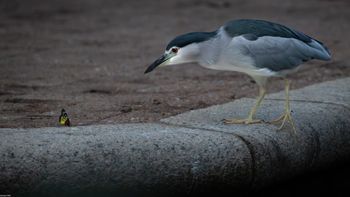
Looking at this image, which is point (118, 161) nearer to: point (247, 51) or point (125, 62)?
point (247, 51)

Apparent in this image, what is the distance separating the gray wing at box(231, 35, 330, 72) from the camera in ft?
17.4

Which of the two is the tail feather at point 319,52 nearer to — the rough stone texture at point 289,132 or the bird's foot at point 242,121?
the rough stone texture at point 289,132

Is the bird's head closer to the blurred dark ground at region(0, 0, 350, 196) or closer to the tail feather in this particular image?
the blurred dark ground at region(0, 0, 350, 196)

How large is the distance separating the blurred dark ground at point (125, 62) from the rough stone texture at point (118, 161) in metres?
0.54

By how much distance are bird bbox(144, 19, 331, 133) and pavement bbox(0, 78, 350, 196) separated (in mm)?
338

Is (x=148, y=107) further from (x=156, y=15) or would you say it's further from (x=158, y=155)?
(x=156, y=15)

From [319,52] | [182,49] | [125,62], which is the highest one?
[182,49]

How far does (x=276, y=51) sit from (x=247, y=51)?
0.70 feet

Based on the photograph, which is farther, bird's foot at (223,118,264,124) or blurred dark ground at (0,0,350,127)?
blurred dark ground at (0,0,350,127)

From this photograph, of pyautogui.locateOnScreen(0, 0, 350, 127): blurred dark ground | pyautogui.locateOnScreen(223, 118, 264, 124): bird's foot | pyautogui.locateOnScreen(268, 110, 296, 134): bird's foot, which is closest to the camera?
pyautogui.locateOnScreen(268, 110, 296, 134): bird's foot

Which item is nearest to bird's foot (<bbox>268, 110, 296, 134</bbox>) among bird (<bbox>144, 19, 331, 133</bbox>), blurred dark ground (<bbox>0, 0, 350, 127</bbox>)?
bird (<bbox>144, 19, 331, 133</bbox>)

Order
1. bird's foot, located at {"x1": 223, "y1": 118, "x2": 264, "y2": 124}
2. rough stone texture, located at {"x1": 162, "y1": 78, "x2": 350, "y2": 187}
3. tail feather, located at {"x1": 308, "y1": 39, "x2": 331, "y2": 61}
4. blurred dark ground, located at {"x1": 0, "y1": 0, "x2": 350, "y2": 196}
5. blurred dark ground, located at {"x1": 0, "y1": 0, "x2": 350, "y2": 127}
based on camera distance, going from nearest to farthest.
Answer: rough stone texture, located at {"x1": 162, "y1": 78, "x2": 350, "y2": 187}
bird's foot, located at {"x1": 223, "y1": 118, "x2": 264, "y2": 124}
tail feather, located at {"x1": 308, "y1": 39, "x2": 331, "y2": 61}
blurred dark ground, located at {"x1": 0, "y1": 0, "x2": 350, "y2": 196}
blurred dark ground, located at {"x1": 0, "y1": 0, "x2": 350, "y2": 127}

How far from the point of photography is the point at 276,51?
5.35m

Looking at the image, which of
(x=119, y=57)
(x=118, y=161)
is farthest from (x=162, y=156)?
(x=119, y=57)
